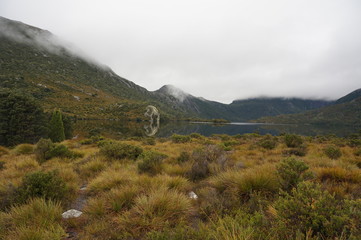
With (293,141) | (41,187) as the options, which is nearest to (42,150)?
(41,187)

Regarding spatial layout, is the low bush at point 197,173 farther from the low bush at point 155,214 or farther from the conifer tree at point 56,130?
the conifer tree at point 56,130

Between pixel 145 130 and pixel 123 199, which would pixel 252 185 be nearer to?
pixel 123 199

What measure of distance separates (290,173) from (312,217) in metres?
2.07

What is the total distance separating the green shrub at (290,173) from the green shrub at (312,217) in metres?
1.70

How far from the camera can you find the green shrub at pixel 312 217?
6.31 feet

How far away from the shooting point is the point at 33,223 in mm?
2895

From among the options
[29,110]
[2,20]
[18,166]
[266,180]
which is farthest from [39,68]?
[266,180]

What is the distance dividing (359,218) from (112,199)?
13.3ft

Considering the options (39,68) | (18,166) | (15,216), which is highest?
(39,68)

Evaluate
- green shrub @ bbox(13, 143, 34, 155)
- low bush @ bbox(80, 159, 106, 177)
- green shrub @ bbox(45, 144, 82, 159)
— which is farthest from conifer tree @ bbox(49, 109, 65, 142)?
low bush @ bbox(80, 159, 106, 177)

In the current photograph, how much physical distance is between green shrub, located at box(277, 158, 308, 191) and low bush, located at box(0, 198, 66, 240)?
4720 mm

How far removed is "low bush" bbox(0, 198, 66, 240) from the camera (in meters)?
2.55

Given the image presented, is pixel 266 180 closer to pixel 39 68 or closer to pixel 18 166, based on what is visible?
pixel 18 166

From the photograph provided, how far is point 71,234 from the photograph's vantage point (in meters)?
2.91
